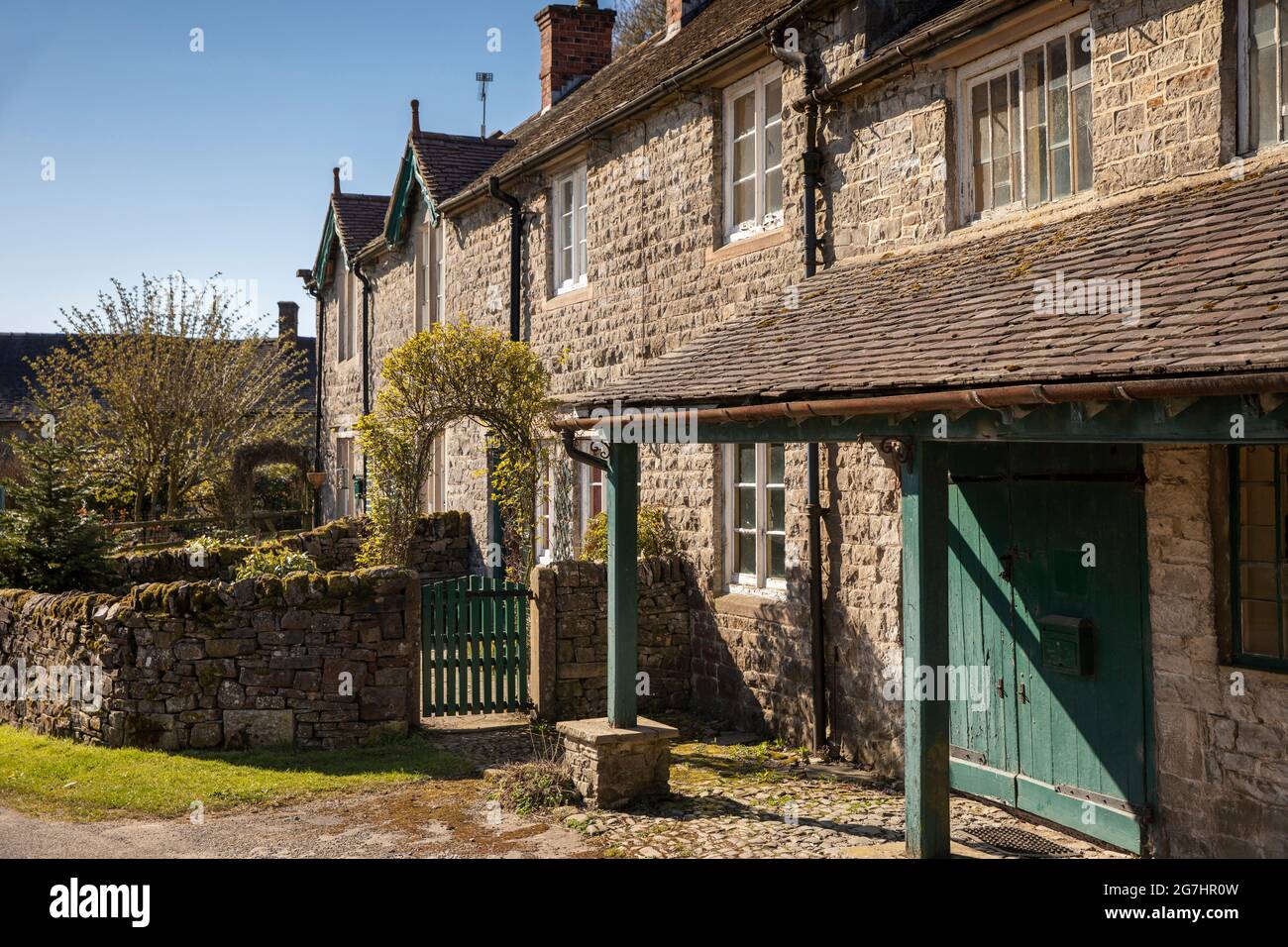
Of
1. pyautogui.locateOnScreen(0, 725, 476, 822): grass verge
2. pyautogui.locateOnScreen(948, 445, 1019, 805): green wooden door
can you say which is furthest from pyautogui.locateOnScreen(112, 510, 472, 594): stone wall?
pyautogui.locateOnScreen(948, 445, 1019, 805): green wooden door

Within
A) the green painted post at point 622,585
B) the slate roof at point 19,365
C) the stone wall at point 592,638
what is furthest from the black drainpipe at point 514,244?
the slate roof at point 19,365

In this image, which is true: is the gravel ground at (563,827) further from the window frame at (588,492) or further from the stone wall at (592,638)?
the window frame at (588,492)

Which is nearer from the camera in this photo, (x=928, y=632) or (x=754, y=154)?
(x=928, y=632)

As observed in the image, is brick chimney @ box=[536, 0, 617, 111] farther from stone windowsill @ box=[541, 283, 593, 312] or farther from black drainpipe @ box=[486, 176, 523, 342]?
stone windowsill @ box=[541, 283, 593, 312]

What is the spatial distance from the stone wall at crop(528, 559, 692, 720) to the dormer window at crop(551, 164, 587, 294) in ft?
15.0

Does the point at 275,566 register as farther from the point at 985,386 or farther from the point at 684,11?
the point at 684,11

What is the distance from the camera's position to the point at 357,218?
25359mm

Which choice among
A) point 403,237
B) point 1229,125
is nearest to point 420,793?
point 1229,125

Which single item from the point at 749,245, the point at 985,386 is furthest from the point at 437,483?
the point at 985,386

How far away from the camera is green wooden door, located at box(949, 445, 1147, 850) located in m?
6.93

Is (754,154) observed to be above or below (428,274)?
below

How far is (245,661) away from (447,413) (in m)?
4.06

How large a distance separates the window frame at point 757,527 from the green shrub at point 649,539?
32.4 inches

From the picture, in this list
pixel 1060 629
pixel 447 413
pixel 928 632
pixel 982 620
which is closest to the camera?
pixel 928 632
